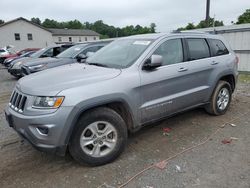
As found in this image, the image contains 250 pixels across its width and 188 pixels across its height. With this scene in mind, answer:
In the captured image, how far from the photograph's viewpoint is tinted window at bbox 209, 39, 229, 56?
4.54m

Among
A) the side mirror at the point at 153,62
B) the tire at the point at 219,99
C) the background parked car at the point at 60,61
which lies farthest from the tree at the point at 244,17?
the side mirror at the point at 153,62

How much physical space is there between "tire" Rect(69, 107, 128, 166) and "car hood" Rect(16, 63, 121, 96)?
0.41m

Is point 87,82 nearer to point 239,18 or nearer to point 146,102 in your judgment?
point 146,102

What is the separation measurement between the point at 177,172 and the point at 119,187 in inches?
30.9

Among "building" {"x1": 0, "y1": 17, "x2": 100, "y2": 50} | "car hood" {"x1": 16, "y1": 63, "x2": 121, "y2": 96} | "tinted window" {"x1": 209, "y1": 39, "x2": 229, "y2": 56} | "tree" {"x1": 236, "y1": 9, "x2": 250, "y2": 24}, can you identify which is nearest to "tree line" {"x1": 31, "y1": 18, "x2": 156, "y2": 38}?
"building" {"x1": 0, "y1": 17, "x2": 100, "y2": 50}

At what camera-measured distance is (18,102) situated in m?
2.92

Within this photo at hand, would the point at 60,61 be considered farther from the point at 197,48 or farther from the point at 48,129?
the point at 48,129

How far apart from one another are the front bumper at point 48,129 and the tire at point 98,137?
0.60ft

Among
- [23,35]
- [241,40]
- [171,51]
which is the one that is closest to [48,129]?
[171,51]

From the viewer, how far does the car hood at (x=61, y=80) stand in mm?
2723

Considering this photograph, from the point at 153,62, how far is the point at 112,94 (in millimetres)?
804

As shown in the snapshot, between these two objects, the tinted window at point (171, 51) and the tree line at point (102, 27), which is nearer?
the tinted window at point (171, 51)

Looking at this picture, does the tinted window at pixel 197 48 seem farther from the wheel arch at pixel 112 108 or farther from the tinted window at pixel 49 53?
the tinted window at pixel 49 53

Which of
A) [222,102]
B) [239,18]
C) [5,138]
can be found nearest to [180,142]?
[222,102]
